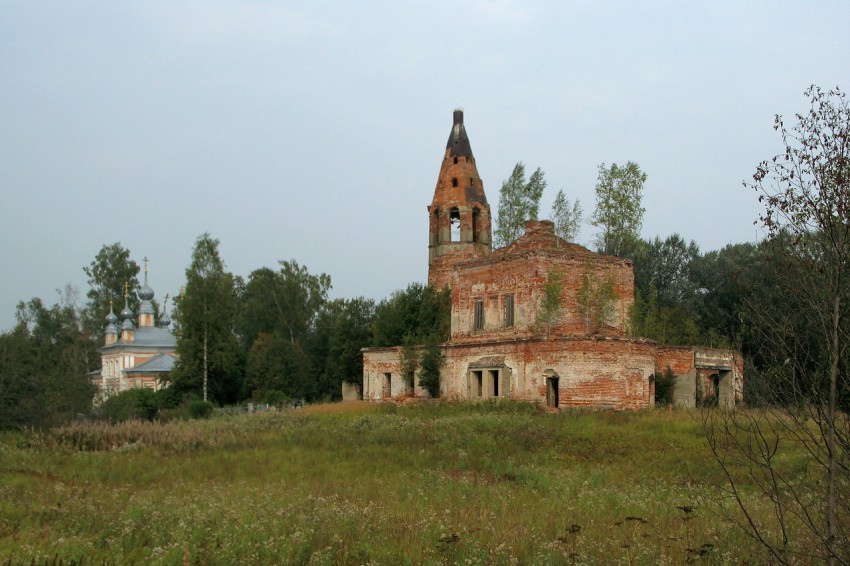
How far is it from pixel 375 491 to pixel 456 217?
93.8ft

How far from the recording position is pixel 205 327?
5012 centimetres

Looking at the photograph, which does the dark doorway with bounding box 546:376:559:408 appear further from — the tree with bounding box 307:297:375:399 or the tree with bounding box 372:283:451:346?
the tree with bounding box 307:297:375:399

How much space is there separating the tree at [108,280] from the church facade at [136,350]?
296 cm

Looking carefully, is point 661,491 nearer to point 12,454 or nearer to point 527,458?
point 527,458

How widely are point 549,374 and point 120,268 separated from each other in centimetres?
5340

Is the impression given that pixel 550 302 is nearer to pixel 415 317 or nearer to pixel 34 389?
pixel 415 317

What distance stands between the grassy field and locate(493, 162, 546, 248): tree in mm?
18928

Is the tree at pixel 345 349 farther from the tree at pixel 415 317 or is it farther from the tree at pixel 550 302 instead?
the tree at pixel 550 302

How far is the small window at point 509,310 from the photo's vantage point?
3434cm

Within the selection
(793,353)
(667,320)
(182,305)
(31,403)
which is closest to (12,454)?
(31,403)

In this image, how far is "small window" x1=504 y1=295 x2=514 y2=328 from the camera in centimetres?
3434

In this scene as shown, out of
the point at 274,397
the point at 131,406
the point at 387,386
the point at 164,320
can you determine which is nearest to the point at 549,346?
the point at 387,386

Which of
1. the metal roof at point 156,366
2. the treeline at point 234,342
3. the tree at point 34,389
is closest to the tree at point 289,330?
the treeline at point 234,342

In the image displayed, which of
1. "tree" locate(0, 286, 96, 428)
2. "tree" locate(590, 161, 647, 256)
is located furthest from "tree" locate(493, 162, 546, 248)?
"tree" locate(0, 286, 96, 428)
